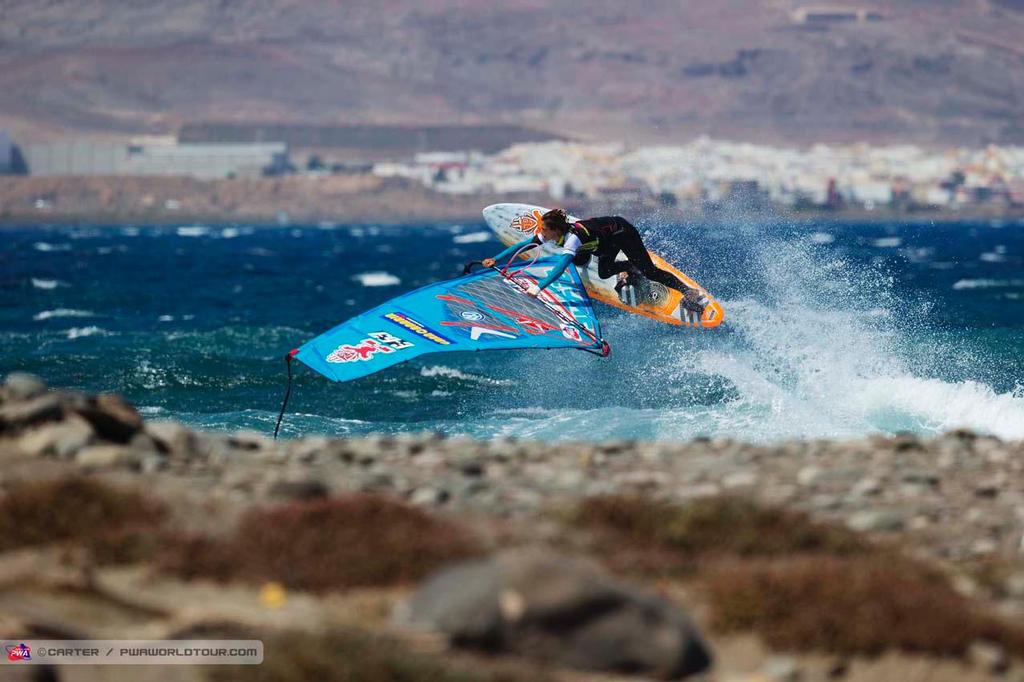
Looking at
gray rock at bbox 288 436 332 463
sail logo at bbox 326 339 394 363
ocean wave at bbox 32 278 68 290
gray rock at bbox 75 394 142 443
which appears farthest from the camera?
ocean wave at bbox 32 278 68 290

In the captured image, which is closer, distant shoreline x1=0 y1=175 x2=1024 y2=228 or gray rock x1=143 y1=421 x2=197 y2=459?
gray rock x1=143 y1=421 x2=197 y2=459

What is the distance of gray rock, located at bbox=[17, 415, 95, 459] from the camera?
393 inches

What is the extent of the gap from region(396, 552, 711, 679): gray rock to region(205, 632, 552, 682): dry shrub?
0.49 feet

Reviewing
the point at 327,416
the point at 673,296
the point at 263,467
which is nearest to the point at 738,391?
the point at 673,296

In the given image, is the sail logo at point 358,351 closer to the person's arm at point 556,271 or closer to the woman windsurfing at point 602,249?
the woman windsurfing at point 602,249

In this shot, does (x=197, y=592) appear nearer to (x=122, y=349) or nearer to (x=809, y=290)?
(x=122, y=349)

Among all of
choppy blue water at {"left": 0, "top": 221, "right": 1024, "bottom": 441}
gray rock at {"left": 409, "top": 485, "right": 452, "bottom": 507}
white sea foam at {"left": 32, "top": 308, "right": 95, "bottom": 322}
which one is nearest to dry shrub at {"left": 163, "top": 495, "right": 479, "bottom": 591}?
gray rock at {"left": 409, "top": 485, "right": 452, "bottom": 507}

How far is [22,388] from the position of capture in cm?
1112

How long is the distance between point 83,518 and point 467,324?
9736 mm

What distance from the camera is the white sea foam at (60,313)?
38831 mm

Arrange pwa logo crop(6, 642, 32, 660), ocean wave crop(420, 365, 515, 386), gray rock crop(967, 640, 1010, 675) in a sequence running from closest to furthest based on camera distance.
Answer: pwa logo crop(6, 642, 32, 660) < gray rock crop(967, 640, 1010, 675) < ocean wave crop(420, 365, 515, 386)

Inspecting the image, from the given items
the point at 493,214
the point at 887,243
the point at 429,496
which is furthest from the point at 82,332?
the point at 887,243

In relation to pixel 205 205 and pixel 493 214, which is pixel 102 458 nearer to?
pixel 493 214

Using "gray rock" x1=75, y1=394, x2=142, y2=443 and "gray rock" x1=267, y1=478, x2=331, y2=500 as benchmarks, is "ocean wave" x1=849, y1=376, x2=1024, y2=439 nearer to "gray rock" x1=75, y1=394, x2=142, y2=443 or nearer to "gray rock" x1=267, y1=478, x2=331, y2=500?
"gray rock" x1=267, y1=478, x2=331, y2=500
